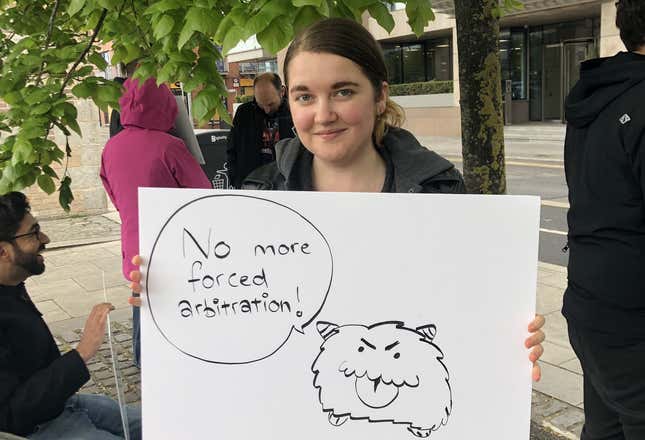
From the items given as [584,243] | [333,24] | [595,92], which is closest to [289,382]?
[333,24]

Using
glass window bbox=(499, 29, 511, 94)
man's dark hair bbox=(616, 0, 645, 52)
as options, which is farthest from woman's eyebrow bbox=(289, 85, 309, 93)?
glass window bbox=(499, 29, 511, 94)

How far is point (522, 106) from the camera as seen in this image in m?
23.8

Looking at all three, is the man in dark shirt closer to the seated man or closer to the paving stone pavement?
the paving stone pavement

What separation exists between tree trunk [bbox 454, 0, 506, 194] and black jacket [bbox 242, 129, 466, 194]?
1506 millimetres

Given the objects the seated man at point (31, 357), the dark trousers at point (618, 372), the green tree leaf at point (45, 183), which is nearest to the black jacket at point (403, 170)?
the dark trousers at point (618, 372)

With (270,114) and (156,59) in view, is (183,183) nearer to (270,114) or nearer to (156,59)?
(156,59)

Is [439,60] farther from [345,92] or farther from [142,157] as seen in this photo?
[345,92]

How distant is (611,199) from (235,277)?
1.25 metres

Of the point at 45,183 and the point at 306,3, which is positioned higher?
the point at 306,3

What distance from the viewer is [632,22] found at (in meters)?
2.13

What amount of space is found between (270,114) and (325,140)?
387 centimetres

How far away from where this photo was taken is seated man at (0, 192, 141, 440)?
2.37m

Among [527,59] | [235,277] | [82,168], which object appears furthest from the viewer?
[527,59]

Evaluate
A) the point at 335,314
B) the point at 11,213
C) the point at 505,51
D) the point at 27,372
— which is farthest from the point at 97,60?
the point at 505,51
